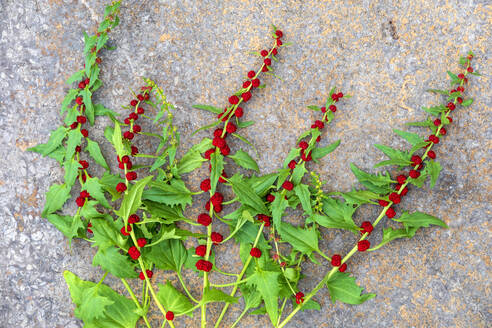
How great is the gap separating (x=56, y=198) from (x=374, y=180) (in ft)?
4.40

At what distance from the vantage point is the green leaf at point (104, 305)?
1.72 metres

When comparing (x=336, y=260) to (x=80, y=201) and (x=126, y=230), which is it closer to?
(x=126, y=230)

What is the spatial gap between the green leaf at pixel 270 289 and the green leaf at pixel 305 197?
28cm

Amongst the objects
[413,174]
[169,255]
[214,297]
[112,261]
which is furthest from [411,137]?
[112,261]

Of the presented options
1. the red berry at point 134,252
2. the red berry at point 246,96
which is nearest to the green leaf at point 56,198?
the red berry at point 134,252

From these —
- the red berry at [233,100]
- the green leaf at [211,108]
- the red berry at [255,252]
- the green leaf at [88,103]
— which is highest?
Result: the red berry at [233,100]

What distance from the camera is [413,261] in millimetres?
1762

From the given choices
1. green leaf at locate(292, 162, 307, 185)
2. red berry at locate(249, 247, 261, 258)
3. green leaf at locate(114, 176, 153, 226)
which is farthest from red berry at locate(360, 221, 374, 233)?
green leaf at locate(114, 176, 153, 226)

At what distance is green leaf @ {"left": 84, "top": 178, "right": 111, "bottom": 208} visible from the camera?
70.2 inches

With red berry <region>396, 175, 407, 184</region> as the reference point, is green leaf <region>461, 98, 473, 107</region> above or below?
above

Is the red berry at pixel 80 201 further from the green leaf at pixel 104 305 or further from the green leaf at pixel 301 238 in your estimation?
the green leaf at pixel 301 238

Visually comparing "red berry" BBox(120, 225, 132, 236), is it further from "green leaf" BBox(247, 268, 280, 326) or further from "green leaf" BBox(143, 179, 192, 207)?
"green leaf" BBox(247, 268, 280, 326)

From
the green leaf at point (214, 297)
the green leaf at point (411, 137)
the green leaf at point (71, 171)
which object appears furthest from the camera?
the green leaf at point (71, 171)

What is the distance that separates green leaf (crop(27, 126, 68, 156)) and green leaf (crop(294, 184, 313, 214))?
1033 mm
